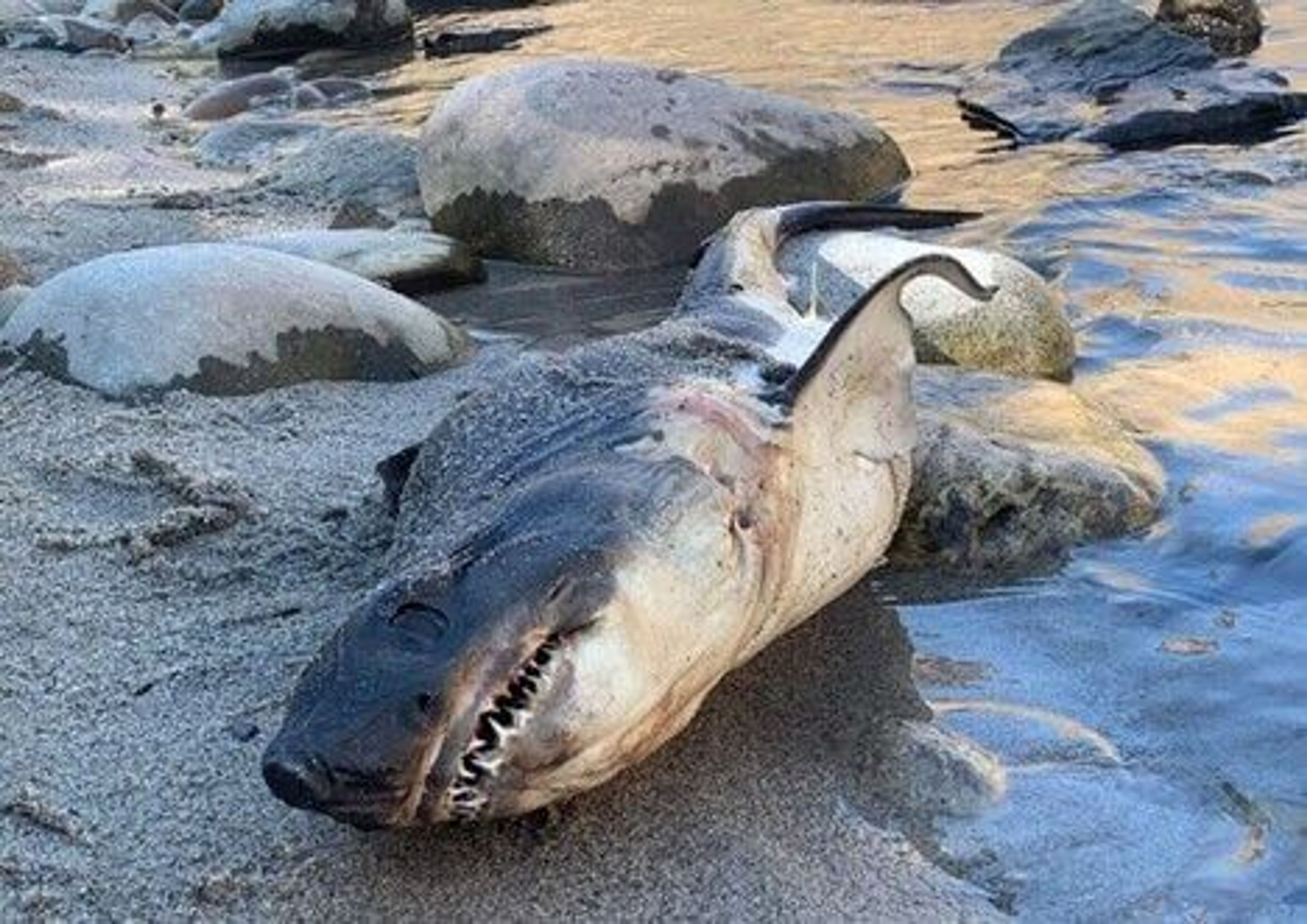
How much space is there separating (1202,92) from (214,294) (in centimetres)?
587

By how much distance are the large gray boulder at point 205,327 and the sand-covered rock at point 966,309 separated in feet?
4.06

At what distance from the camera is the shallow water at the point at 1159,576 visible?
116 inches

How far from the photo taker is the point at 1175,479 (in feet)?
15.2

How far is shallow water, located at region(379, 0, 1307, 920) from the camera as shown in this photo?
2.94 metres

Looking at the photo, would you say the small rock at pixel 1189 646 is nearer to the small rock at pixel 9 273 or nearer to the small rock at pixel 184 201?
the small rock at pixel 9 273

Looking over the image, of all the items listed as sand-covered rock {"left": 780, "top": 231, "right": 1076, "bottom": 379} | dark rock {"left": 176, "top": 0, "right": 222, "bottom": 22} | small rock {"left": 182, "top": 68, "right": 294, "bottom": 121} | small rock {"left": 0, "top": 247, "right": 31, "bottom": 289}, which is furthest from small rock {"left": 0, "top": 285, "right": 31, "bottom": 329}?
dark rock {"left": 176, "top": 0, "right": 222, "bottom": 22}

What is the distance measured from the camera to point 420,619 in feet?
8.80

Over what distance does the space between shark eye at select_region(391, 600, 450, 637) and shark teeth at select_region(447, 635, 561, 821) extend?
0.13 meters

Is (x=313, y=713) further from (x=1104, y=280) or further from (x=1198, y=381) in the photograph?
(x=1104, y=280)

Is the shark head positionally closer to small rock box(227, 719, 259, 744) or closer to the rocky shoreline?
the rocky shoreline

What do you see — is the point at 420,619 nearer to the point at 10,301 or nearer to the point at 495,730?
the point at 495,730

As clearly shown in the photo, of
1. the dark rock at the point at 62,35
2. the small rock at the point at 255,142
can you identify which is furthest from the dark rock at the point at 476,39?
the small rock at the point at 255,142

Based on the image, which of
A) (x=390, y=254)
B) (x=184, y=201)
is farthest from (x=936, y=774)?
(x=184, y=201)

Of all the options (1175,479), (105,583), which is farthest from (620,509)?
(1175,479)
